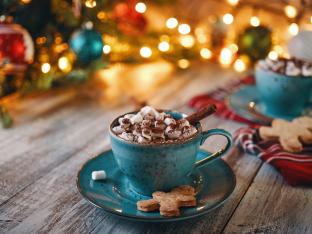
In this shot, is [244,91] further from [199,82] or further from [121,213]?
[121,213]

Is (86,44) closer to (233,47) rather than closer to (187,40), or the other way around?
(187,40)

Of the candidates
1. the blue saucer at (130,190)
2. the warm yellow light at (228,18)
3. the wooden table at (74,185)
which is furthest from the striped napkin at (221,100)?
the warm yellow light at (228,18)

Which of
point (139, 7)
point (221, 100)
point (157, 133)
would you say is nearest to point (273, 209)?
point (157, 133)

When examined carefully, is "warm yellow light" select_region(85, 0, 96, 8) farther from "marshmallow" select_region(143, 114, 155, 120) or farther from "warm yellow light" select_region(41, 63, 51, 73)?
"marshmallow" select_region(143, 114, 155, 120)

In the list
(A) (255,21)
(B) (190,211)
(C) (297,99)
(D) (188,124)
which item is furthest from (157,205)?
(A) (255,21)

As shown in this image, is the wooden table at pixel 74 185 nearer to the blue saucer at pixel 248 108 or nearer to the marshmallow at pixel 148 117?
the blue saucer at pixel 248 108

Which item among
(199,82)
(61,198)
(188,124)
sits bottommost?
(199,82)

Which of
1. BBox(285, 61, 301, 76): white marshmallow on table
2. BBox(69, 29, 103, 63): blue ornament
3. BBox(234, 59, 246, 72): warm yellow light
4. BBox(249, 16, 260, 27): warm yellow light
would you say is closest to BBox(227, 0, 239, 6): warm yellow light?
BBox(249, 16, 260, 27): warm yellow light
